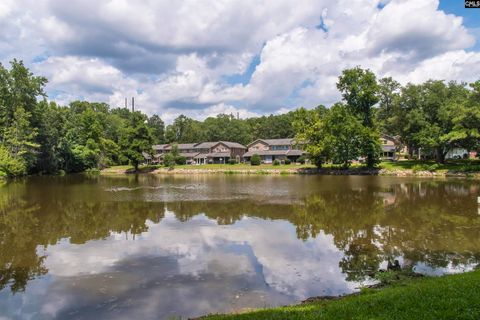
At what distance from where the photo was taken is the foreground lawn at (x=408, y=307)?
6.18 meters

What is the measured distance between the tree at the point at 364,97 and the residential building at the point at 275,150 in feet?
65.1

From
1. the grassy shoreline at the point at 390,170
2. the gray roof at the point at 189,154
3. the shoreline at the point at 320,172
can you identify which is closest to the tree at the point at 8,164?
the shoreline at the point at 320,172

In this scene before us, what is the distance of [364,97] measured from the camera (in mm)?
58156

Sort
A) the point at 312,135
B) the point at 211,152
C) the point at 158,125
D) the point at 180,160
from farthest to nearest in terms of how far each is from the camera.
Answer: the point at 158,125 → the point at 211,152 → the point at 180,160 → the point at 312,135

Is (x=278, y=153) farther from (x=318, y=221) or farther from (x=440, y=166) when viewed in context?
(x=318, y=221)

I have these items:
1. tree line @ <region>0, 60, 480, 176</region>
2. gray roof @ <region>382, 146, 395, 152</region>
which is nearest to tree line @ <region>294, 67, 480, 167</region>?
tree line @ <region>0, 60, 480, 176</region>

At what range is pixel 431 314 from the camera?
6.12 metres

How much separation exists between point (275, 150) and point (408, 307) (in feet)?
260

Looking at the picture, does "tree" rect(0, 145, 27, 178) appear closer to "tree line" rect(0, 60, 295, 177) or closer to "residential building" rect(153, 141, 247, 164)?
"tree line" rect(0, 60, 295, 177)

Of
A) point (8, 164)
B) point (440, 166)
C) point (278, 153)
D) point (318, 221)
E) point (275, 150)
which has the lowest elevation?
point (318, 221)

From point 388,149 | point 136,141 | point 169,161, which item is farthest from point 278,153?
point 136,141

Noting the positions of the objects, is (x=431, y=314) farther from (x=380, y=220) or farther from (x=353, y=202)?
(x=353, y=202)

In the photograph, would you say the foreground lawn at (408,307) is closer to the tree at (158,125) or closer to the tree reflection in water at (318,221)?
the tree reflection in water at (318,221)

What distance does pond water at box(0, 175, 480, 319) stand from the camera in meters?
9.63
